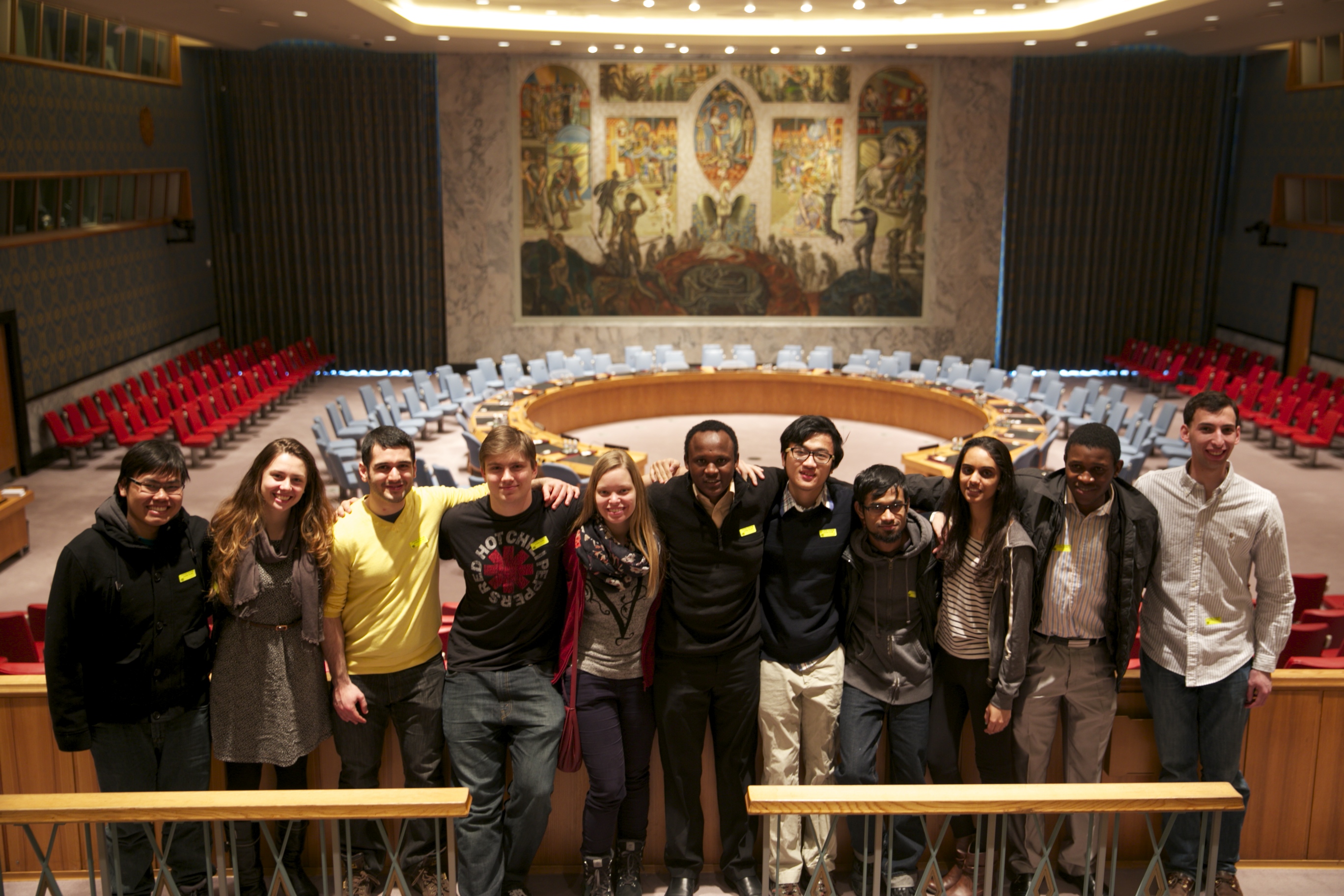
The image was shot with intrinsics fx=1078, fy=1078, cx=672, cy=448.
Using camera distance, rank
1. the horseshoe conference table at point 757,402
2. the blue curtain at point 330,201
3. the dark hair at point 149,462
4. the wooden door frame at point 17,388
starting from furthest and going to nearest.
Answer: the blue curtain at point 330,201, the horseshoe conference table at point 757,402, the wooden door frame at point 17,388, the dark hair at point 149,462

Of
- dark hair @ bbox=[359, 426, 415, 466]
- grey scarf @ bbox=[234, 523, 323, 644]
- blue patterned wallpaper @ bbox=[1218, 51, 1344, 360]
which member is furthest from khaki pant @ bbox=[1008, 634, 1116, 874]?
blue patterned wallpaper @ bbox=[1218, 51, 1344, 360]

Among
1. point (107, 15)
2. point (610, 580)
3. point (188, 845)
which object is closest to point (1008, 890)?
point (610, 580)

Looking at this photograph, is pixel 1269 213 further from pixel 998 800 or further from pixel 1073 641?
pixel 998 800

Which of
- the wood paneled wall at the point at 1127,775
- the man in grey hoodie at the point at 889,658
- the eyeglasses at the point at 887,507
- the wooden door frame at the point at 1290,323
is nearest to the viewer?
the eyeglasses at the point at 887,507

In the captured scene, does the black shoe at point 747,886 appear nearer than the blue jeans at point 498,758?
No

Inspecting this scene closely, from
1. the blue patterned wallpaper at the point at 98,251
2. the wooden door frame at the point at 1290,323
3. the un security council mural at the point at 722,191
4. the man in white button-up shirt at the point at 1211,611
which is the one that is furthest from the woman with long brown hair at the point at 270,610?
the wooden door frame at the point at 1290,323

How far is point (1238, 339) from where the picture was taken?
19125mm

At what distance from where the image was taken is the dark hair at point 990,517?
12.4ft

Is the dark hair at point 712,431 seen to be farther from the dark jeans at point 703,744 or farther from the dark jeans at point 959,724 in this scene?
the dark jeans at point 959,724

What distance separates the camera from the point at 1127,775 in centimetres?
420

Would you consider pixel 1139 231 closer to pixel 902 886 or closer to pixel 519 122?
pixel 519 122

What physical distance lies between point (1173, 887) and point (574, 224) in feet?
53.9

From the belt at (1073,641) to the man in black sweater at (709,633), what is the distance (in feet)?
3.39

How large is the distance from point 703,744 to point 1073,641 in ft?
4.58
